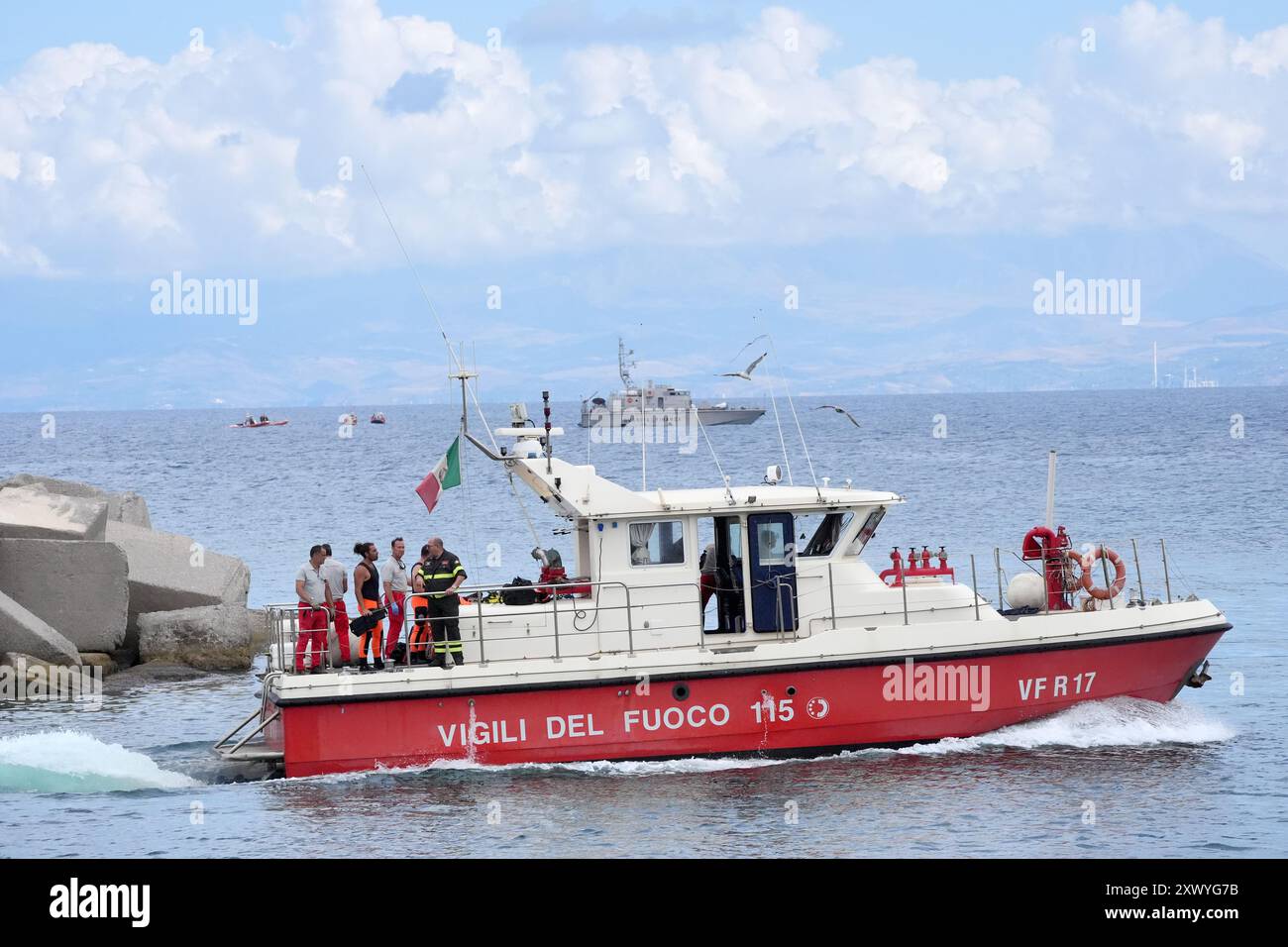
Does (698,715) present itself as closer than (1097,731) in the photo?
Yes

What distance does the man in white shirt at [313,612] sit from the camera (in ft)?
49.4

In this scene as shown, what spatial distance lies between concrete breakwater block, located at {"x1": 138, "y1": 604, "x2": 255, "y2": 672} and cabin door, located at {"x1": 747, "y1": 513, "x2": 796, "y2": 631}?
936 cm

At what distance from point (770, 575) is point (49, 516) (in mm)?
11373

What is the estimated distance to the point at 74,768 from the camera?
15.6 m

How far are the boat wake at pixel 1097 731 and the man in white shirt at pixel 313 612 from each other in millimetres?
5601

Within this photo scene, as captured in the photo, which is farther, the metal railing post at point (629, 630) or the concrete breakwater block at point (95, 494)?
the concrete breakwater block at point (95, 494)

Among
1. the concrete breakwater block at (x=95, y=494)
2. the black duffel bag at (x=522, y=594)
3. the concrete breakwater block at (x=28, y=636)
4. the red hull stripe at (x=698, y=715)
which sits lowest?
the red hull stripe at (x=698, y=715)

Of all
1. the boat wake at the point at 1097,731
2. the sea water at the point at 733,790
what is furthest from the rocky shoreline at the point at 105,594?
the boat wake at the point at 1097,731

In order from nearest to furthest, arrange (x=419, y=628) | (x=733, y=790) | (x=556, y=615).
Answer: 1. (x=733, y=790)
2. (x=556, y=615)
3. (x=419, y=628)

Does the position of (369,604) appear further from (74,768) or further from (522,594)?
(74,768)

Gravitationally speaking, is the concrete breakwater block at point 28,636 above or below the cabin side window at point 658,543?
below

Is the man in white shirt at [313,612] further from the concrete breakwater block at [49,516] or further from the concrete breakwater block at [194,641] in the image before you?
the concrete breakwater block at [49,516]

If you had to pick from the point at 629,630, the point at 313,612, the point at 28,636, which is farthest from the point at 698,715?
the point at 28,636
